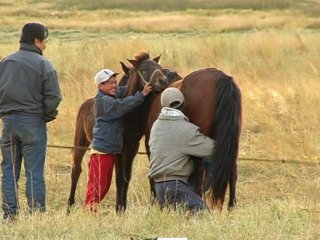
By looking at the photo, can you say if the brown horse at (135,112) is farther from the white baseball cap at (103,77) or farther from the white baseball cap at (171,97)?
the white baseball cap at (171,97)

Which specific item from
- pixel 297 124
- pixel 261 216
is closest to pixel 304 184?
pixel 297 124

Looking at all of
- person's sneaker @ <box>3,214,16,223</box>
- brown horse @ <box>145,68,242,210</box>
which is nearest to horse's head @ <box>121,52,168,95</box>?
brown horse @ <box>145,68,242,210</box>

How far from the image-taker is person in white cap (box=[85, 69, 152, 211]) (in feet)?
27.1

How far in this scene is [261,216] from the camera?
21.5 feet

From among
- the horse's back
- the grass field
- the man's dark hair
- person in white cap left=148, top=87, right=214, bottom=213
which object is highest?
the man's dark hair

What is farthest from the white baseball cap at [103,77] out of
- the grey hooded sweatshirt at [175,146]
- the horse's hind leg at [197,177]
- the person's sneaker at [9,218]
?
the person's sneaker at [9,218]

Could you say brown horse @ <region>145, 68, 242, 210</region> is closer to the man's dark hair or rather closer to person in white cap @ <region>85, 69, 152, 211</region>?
person in white cap @ <region>85, 69, 152, 211</region>

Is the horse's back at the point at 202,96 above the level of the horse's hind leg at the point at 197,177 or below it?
above

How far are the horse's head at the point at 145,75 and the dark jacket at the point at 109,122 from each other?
0.25 m

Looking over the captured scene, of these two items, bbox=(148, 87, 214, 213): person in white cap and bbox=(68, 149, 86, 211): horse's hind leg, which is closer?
bbox=(148, 87, 214, 213): person in white cap

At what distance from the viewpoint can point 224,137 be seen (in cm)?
746

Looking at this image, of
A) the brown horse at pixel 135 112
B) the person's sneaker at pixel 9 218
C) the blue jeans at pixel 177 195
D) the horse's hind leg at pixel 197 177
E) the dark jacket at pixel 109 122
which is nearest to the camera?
the person's sneaker at pixel 9 218

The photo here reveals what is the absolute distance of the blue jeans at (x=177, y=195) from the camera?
727 cm

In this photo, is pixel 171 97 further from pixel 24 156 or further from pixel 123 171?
pixel 24 156
